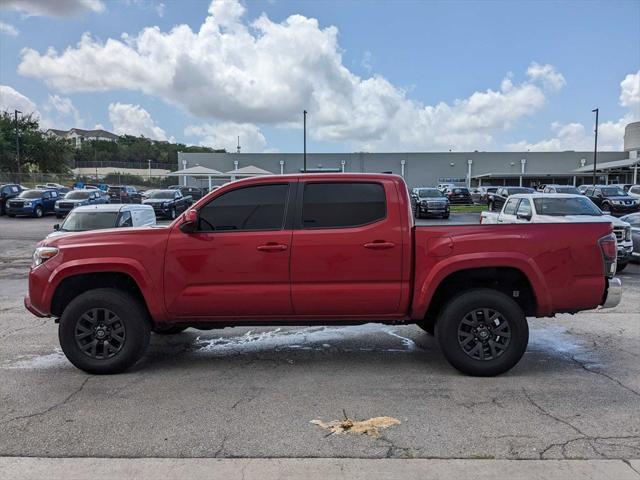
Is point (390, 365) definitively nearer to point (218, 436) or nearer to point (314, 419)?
point (314, 419)

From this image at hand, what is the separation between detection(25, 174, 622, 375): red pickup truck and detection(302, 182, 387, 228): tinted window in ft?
0.04

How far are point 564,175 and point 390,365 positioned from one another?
205ft

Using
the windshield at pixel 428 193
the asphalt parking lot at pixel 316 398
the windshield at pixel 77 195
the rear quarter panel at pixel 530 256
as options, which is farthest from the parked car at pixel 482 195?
the rear quarter panel at pixel 530 256

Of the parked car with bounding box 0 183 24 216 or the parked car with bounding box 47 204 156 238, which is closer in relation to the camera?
the parked car with bounding box 47 204 156 238

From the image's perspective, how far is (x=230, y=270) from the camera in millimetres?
5125

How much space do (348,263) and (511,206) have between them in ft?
36.1

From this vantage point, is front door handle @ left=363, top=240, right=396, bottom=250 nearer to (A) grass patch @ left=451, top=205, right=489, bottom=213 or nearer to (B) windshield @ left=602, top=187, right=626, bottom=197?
(B) windshield @ left=602, top=187, right=626, bottom=197

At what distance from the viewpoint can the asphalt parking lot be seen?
12.3 feet

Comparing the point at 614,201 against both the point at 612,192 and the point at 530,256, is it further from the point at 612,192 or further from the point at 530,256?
the point at 530,256

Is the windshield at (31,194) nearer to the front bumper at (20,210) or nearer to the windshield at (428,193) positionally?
the front bumper at (20,210)

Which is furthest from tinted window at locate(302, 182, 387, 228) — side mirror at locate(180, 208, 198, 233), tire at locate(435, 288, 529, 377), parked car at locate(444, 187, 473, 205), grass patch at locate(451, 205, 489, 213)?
parked car at locate(444, 187, 473, 205)

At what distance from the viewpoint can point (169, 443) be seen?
3799 mm

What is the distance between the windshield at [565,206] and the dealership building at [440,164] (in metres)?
48.2

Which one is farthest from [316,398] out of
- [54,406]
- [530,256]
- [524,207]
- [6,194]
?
[6,194]
